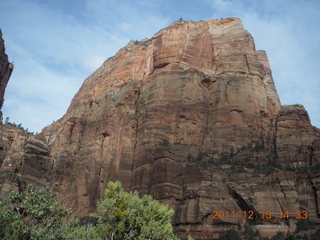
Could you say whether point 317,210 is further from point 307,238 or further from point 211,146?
point 211,146

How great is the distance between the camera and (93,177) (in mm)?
61312

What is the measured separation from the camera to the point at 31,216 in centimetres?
1930

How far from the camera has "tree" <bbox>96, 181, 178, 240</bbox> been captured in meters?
26.2

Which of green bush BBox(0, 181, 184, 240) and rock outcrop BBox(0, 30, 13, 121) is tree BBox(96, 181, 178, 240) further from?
rock outcrop BBox(0, 30, 13, 121)

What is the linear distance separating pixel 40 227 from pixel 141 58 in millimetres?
59721

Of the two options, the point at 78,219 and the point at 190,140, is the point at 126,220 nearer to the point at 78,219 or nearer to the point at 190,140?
the point at 78,219

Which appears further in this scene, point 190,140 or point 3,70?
point 190,140
